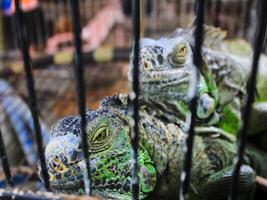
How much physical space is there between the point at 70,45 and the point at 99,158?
2009mm

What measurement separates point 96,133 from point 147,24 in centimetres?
198

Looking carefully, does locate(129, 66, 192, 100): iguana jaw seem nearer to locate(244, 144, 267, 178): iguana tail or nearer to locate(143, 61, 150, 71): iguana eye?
locate(143, 61, 150, 71): iguana eye

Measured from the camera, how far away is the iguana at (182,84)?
0.81m

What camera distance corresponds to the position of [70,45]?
103 inches

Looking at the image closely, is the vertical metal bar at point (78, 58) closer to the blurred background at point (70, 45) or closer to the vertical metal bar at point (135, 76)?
the vertical metal bar at point (135, 76)

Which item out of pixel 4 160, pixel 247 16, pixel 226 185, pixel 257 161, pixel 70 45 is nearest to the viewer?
pixel 4 160

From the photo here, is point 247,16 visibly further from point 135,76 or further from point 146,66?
point 135,76

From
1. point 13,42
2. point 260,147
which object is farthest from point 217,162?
point 13,42

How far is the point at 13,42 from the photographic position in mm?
3121

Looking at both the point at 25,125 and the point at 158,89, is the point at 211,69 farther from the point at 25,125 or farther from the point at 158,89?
the point at 25,125

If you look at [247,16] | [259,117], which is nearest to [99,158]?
[259,117]

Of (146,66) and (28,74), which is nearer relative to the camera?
(28,74)

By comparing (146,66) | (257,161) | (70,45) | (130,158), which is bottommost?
(70,45)

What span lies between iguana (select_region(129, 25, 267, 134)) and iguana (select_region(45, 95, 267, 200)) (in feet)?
0.12
